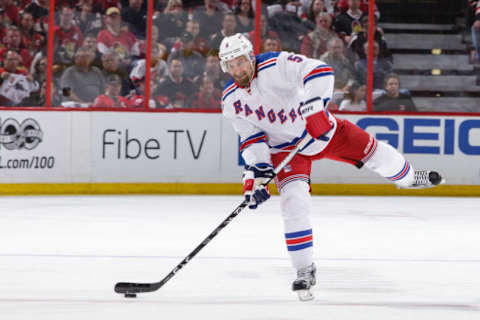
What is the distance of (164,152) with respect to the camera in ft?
26.1

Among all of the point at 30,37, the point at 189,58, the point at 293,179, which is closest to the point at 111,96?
the point at 189,58

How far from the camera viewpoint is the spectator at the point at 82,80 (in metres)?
8.05

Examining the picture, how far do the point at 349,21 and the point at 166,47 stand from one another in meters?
1.86

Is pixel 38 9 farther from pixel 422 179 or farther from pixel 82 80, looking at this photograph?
pixel 422 179

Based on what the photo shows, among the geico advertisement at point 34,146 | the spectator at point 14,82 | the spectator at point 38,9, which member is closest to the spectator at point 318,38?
the geico advertisement at point 34,146

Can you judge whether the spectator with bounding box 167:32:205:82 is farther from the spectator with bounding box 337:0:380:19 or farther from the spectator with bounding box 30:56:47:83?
the spectator with bounding box 337:0:380:19

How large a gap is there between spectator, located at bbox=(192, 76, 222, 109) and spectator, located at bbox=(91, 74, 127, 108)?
719 millimetres

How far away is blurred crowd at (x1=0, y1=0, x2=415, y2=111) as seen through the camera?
8.07m

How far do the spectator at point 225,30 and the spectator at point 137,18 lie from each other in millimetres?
680

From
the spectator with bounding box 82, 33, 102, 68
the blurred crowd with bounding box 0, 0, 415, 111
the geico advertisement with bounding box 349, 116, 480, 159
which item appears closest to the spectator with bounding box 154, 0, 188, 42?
the blurred crowd with bounding box 0, 0, 415, 111

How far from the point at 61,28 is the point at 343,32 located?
280 centimetres

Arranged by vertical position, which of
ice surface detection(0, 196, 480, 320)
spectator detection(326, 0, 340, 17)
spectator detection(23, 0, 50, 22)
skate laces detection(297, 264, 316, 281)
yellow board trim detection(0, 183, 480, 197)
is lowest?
yellow board trim detection(0, 183, 480, 197)

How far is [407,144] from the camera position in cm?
809

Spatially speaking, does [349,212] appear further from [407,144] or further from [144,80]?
[144,80]
